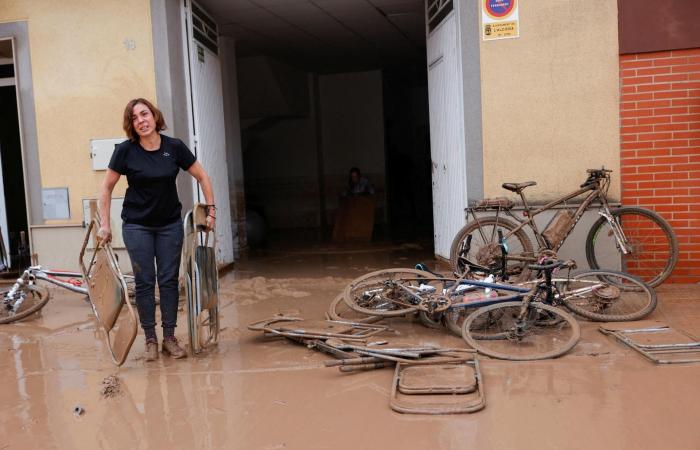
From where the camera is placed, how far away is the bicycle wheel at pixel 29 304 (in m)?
5.68

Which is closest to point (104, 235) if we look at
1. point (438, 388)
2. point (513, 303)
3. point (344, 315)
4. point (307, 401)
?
point (307, 401)

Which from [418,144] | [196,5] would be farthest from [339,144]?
[196,5]

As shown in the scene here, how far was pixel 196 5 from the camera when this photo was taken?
7.24 meters

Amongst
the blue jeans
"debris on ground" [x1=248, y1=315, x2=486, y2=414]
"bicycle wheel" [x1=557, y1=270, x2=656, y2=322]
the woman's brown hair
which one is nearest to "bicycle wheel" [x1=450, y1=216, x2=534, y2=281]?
"bicycle wheel" [x1=557, y1=270, x2=656, y2=322]

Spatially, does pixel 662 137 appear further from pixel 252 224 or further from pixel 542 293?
pixel 252 224

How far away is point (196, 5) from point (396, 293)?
14.4 ft

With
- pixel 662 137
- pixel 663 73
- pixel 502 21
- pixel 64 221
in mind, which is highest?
pixel 502 21

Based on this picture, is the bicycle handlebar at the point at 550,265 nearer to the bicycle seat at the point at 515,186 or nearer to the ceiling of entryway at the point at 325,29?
the bicycle seat at the point at 515,186

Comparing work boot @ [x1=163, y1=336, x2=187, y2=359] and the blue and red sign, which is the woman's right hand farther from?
the blue and red sign

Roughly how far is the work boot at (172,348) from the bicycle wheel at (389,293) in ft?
4.08

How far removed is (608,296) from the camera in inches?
183

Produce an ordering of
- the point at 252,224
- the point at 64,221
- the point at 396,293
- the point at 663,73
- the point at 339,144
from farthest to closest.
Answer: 1. the point at 339,144
2. the point at 252,224
3. the point at 64,221
4. the point at 663,73
5. the point at 396,293

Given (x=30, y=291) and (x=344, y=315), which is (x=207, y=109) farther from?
(x=344, y=315)

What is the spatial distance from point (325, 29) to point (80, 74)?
146 inches
